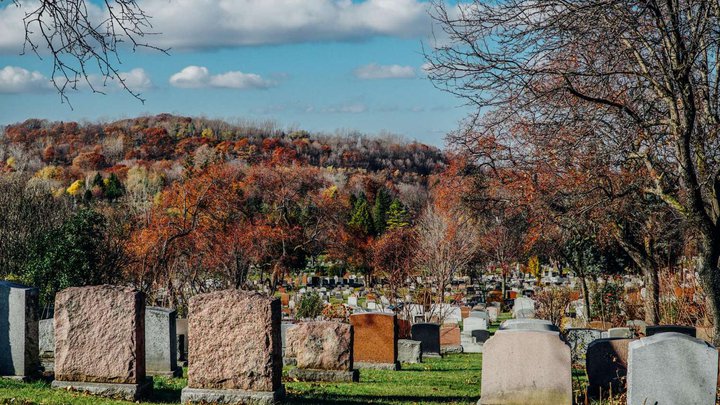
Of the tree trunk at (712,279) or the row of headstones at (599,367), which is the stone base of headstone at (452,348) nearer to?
the tree trunk at (712,279)

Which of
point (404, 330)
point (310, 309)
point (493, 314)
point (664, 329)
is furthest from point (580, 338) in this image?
point (493, 314)

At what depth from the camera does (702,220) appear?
13.1 m

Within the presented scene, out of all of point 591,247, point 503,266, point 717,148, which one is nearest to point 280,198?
point 503,266

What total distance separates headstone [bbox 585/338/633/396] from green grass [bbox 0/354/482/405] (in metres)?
1.73

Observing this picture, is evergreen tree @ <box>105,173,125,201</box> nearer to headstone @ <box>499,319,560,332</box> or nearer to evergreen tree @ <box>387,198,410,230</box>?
evergreen tree @ <box>387,198,410,230</box>

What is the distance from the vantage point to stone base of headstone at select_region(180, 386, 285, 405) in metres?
10.9

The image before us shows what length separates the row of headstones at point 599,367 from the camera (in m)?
9.40

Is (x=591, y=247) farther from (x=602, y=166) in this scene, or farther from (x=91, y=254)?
(x=91, y=254)

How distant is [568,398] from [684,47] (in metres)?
5.84

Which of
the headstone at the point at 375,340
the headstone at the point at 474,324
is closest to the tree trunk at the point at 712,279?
the headstone at the point at 375,340

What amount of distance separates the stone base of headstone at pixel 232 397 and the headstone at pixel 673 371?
4.58 metres

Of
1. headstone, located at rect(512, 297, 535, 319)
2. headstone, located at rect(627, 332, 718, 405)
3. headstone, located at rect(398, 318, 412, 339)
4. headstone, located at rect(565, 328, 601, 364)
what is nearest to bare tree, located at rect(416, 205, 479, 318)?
headstone, located at rect(512, 297, 535, 319)

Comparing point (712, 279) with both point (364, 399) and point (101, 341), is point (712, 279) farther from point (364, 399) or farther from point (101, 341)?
point (101, 341)

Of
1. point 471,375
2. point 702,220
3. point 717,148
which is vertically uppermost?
point 717,148
